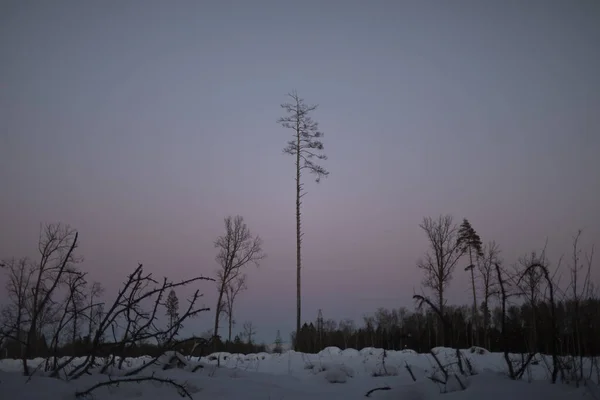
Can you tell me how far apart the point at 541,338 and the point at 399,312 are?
57931 mm

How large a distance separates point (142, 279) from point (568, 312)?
14.3 feet

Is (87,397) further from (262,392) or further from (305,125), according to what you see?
(305,125)

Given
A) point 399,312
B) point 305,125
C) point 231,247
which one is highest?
point 305,125

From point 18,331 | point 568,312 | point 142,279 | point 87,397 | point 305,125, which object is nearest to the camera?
point 87,397

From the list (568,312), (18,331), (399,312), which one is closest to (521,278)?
(568,312)

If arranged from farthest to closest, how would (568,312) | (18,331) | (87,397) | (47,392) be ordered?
(568,312) → (18,331) → (87,397) → (47,392)

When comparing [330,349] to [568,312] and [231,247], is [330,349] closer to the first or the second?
[231,247]

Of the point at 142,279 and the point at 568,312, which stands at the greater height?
the point at 142,279

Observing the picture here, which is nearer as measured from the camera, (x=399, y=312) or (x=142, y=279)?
(x=142, y=279)

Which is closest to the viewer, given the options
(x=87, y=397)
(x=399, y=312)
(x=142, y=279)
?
(x=87, y=397)

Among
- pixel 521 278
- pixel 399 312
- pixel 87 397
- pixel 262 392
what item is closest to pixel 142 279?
pixel 87 397

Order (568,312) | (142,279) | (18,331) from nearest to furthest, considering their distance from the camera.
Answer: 1. (18,331)
2. (142,279)
3. (568,312)

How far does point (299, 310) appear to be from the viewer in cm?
2111

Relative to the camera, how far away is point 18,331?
341cm
